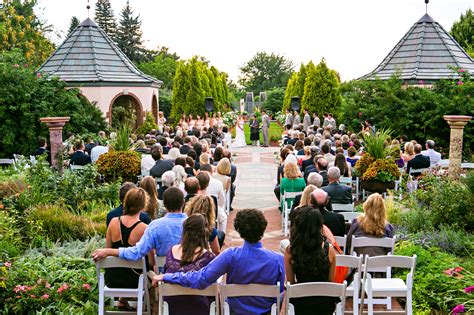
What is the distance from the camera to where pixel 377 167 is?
12.9m

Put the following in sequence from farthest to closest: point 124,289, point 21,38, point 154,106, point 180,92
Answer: point 21,38
point 180,92
point 154,106
point 124,289

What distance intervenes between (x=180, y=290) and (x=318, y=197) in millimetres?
2553

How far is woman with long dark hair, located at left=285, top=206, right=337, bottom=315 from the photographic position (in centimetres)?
514

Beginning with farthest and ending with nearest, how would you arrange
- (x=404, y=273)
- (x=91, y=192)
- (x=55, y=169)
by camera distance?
1. (x=55, y=169)
2. (x=91, y=192)
3. (x=404, y=273)

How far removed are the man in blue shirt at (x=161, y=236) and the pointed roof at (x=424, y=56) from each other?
20.2m

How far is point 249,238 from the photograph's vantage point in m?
5.12

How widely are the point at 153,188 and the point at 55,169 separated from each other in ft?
18.4

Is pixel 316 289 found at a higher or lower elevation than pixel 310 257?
lower

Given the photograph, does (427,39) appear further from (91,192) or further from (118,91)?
(91,192)

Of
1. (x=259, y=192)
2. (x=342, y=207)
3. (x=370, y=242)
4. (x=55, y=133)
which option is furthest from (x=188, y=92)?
(x=370, y=242)

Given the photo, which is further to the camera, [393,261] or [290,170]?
[290,170]

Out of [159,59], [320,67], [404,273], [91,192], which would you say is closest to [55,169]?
[91,192]

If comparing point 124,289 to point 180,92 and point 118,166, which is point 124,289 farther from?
point 180,92

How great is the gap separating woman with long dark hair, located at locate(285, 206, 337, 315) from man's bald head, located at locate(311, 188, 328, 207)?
6.04 feet
